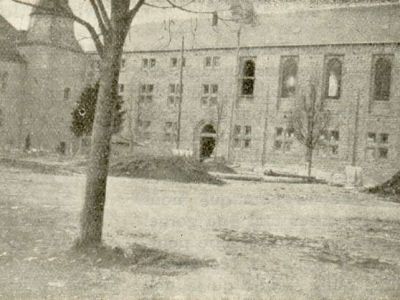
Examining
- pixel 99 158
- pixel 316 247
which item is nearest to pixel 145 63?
pixel 316 247

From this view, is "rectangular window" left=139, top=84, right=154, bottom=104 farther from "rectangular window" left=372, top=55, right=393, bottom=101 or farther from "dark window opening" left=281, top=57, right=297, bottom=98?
"rectangular window" left=372, top=55, right=393, bottom=101

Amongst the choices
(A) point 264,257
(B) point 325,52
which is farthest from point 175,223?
(B) point 325,52

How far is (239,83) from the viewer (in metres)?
40.0

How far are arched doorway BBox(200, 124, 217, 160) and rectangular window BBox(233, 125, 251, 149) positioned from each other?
7.32 feet

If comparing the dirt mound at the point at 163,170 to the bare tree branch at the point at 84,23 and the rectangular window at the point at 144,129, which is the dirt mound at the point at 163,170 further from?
the rectangular window at the point at 144,129

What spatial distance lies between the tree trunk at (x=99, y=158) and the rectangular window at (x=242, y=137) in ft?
103

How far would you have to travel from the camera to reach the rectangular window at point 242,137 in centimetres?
3894

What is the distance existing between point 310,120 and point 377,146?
20.0 ft

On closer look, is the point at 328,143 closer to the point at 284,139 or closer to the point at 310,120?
the point at 284,139

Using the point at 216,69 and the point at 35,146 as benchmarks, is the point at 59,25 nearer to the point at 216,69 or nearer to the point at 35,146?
the point at 35,146

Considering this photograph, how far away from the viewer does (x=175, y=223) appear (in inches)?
439

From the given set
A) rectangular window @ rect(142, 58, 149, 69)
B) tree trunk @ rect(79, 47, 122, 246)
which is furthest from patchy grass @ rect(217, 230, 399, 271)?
rectangular window @ rect(142, 58, 149, 69)

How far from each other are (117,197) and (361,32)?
26.4m

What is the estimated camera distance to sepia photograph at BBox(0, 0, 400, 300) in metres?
7.11
